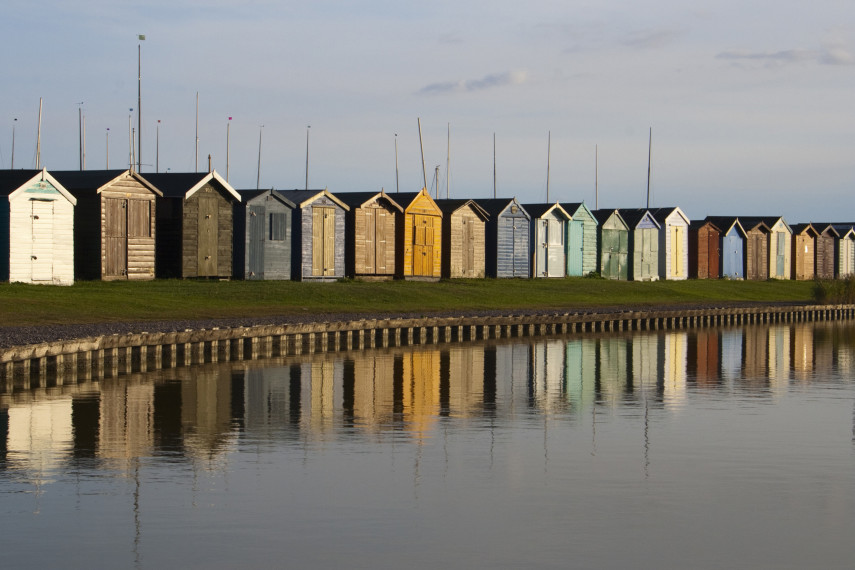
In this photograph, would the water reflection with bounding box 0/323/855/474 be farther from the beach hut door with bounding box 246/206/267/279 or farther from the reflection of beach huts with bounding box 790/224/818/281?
the reflection of beach huts with bounding box 790/224/818/281

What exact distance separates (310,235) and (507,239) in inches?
651

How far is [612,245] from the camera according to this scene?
270ft

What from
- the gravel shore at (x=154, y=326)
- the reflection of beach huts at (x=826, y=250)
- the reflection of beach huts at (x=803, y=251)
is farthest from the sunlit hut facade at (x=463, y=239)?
the reflection of beach huts at (x=826, y=250)

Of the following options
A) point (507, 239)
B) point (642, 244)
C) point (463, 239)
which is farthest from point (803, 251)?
point (463, 239)

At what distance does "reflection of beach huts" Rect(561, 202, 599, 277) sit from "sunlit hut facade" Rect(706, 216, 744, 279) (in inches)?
677

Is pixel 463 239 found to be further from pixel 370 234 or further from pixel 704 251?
pixel 704 251

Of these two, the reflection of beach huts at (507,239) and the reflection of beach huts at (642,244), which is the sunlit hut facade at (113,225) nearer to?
the reflection of beach huts at (507,239)

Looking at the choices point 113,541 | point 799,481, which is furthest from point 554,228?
point 113,541

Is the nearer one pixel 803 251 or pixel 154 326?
pixel 154 326

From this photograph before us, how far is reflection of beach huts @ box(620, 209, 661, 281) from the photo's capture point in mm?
84125

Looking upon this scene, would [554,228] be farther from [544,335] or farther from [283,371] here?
[283,371]

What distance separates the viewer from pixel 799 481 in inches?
790

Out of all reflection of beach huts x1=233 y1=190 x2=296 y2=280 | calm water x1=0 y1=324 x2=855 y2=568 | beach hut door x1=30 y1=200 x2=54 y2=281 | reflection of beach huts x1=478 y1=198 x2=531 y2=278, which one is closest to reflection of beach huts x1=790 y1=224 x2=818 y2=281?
reflection of beach huts x1=478 y1=198 x2=531 y2=278

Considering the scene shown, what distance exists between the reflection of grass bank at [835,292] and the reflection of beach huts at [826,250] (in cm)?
2857
